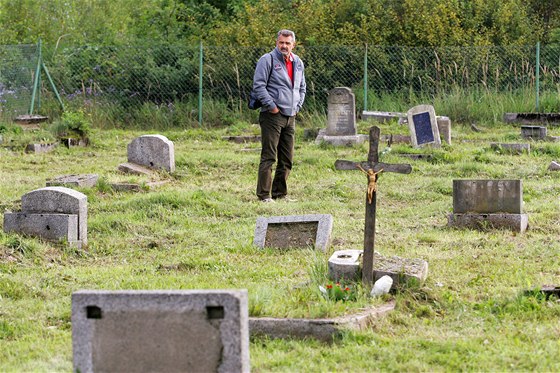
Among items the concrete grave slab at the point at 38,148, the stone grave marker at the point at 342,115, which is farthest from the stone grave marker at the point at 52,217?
the stone grave marker at the point at 342,115

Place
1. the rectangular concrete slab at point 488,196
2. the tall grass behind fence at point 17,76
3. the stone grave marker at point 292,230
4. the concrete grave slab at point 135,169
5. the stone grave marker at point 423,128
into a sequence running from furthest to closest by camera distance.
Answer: the tall grass behind fence at point 17,76, the stone grave marker at point 423,128, the concrete grave slab at point 135,169, the rectangular concrete slab at point 488,196, the stone grave marker at point 292,230

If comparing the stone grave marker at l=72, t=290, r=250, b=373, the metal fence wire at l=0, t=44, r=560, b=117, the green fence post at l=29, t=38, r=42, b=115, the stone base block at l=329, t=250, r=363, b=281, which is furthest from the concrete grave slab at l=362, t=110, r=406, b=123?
the stone grave marker at l=72, t=290, r=250, b=373

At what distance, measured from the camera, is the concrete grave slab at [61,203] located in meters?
11.0

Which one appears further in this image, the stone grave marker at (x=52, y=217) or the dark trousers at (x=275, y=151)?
the dark trousers at (x=275, y=151)

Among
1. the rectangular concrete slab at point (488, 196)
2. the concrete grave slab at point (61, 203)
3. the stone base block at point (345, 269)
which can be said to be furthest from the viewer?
the rectangular concrete slab at point (488, 196)

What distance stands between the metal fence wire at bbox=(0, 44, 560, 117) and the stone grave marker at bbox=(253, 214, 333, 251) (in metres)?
13.1

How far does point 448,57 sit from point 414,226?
41.8 feet

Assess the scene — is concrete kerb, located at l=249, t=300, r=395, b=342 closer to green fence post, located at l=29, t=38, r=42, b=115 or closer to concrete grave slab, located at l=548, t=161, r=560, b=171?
concrete grave slab, located at l=548, t=161, r=560, b=171

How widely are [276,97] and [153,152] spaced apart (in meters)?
3.32

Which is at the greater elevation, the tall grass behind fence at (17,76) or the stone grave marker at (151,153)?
the tall grass behind fence at (17,76)

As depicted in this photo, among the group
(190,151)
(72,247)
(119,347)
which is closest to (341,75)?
(190,151)

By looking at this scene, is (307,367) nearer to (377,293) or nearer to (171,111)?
(377,293)

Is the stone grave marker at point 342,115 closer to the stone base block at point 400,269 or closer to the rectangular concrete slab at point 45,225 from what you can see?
the rectangular concrete slab at point 45,225

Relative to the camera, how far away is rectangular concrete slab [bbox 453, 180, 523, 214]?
1130cm
